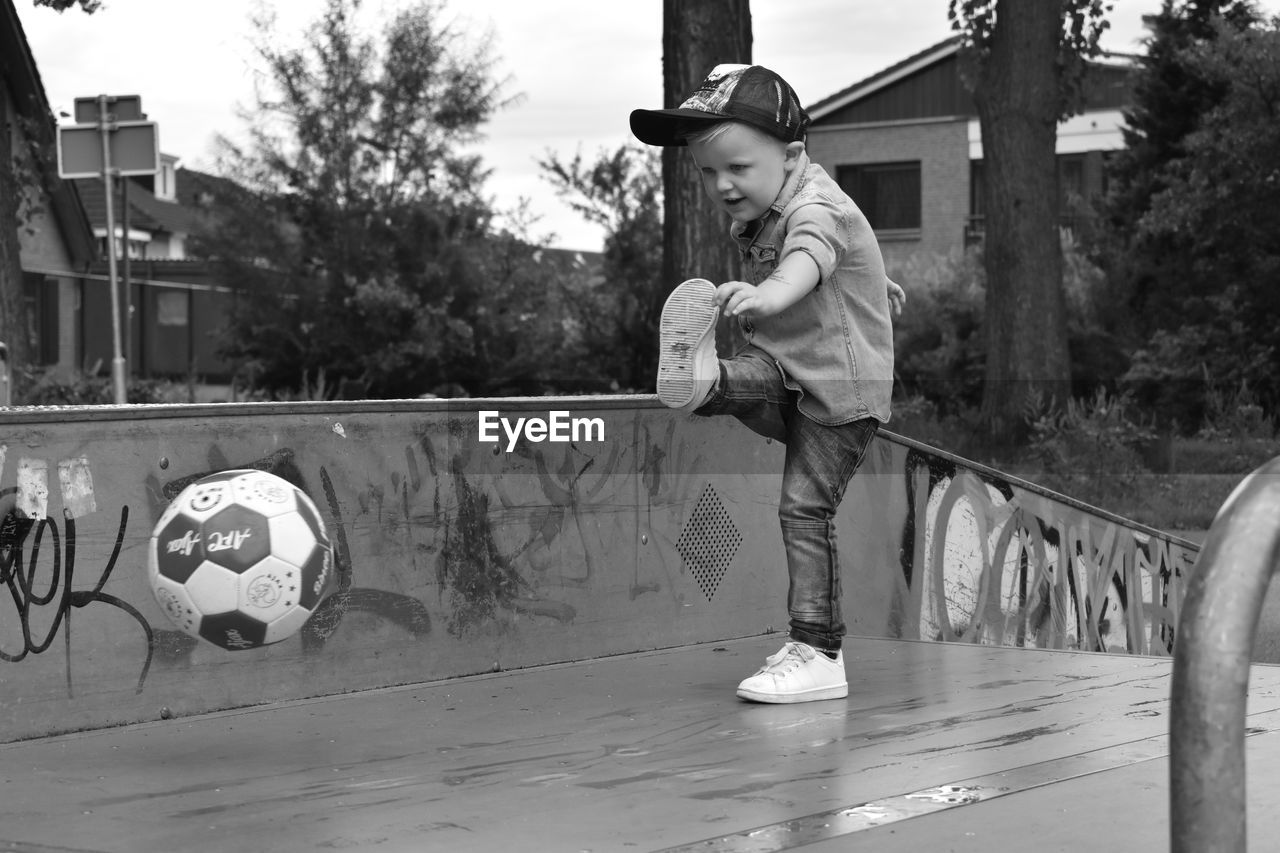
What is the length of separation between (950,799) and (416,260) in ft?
74.0

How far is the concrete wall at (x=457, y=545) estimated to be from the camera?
13.8ft

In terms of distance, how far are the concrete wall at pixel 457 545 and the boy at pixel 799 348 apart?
100 centimetres

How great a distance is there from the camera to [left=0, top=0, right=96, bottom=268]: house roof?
20.7 m

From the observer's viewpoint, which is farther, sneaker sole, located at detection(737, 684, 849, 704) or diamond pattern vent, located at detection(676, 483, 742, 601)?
diamond pattern vent, located at detection(676, 483, 742, 601)

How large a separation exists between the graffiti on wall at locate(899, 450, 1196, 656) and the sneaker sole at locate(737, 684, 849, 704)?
80.5 inches

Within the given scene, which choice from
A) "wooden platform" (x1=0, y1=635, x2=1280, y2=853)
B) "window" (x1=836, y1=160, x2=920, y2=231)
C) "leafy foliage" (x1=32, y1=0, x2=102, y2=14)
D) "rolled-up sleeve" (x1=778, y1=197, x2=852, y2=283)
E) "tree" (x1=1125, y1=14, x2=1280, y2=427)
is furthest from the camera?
"window" (x1=836, y1=160, x2=920, y2=231)

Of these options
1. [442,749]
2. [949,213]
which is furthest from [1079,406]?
[949,213]

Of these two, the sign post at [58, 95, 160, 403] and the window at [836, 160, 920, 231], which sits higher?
the window at [836, 160, 920, 231]

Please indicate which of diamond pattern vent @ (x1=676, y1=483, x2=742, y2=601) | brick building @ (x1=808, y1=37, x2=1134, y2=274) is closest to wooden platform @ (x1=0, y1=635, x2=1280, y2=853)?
diamond pattern vent @ (x1=676, y1=483, x2=742, y2=601)

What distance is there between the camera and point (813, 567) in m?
4.64

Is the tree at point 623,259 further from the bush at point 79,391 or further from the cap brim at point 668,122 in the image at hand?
the cap brim at point 668,122

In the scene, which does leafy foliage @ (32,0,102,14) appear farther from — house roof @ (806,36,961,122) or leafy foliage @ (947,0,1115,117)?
house roof @ (806,36,961,122)

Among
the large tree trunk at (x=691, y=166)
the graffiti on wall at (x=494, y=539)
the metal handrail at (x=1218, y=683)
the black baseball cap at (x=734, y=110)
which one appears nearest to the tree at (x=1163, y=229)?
the large tree trunk at (x=691, y=166)

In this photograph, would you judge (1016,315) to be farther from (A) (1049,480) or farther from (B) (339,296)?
(B) (339,296)
